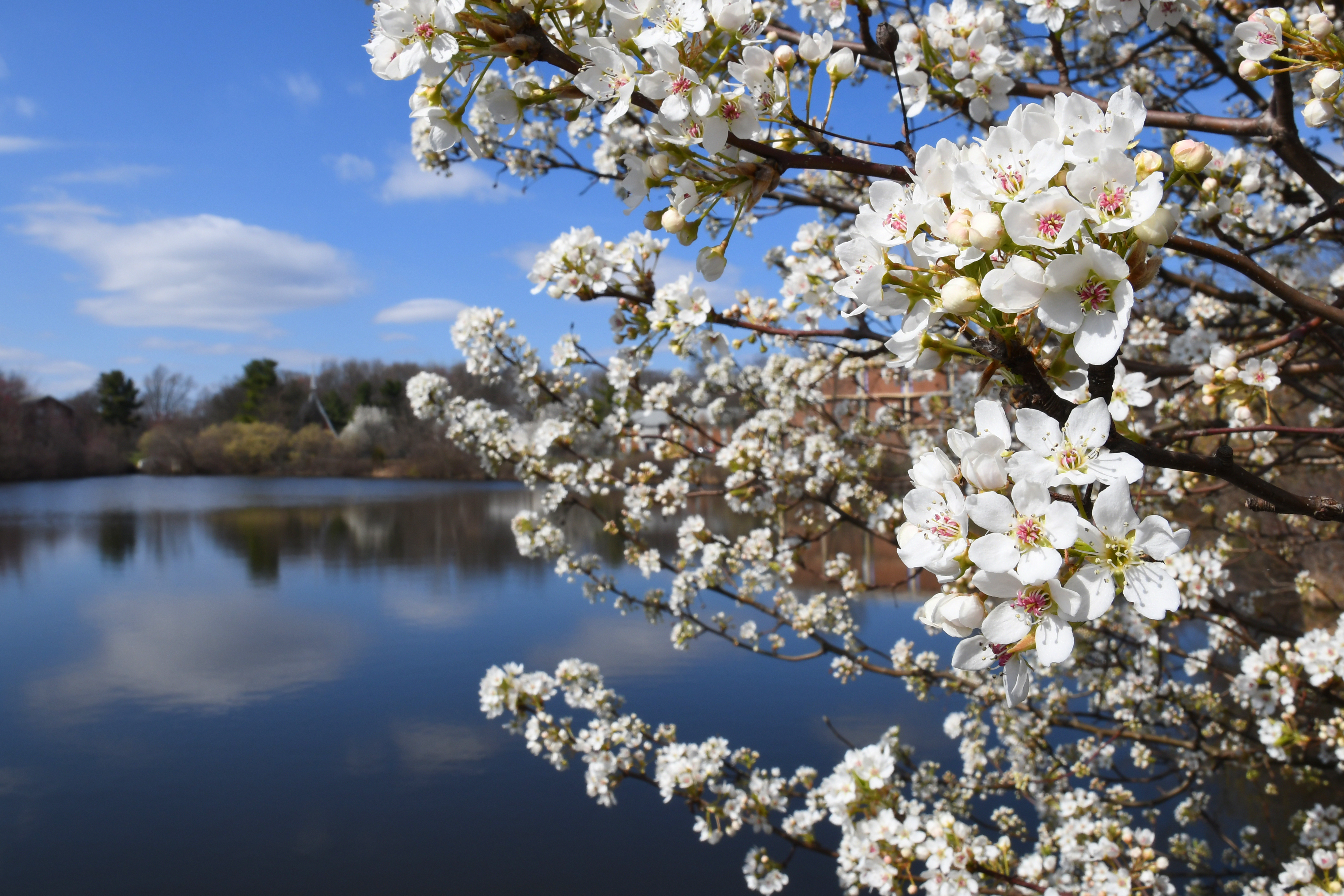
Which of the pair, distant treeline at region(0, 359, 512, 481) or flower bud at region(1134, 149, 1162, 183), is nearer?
flower bud at region(1134, 149, 1162, 183)

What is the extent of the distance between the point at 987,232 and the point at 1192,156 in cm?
35

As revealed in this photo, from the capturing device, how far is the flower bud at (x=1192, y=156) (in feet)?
2.87

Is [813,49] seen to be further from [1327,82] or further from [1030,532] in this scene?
[1327,82]

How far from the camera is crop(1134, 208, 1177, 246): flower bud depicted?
0.72 meters

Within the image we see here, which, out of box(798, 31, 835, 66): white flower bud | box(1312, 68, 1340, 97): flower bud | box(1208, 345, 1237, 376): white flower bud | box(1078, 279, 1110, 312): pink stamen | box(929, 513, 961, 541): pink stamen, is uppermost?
box(1312, 68, 1340, 97): flower bud

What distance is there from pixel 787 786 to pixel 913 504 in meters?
3.01

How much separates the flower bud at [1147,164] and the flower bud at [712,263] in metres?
0.57

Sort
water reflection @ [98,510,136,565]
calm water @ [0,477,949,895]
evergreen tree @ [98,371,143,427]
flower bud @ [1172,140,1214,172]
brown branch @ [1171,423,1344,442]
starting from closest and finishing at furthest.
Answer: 1. flower bud @ [1172,140,1214,172]
2. brown branch @ [1171,423,1344,442]
3. calm water @ [0,477,949,895]
4. water reflection @ [98,510,136,565]
5. evergreen tree @ [98,371,143,427]

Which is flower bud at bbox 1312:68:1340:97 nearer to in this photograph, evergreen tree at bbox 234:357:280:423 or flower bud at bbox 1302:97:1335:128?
flower bud at bbox 1302:97:1335:128

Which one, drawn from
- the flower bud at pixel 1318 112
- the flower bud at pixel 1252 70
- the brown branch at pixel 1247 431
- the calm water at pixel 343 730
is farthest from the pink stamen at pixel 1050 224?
the calm water at pixel 343 730

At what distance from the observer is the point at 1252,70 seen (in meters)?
1.42

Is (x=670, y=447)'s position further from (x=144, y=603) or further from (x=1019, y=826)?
(x=144, y=603)

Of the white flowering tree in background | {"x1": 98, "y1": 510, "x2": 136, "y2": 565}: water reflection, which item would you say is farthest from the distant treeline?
the white flowering tree in background

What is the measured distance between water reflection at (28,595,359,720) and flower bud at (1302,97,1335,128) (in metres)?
9.48
